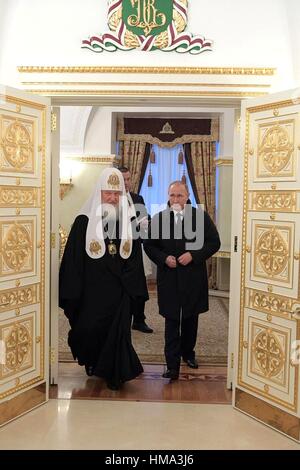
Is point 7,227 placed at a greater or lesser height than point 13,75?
lesser

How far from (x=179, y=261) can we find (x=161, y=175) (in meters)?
4.82

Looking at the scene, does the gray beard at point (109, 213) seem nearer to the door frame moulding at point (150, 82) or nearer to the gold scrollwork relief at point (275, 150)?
the door frame moulding at point (150, 82)

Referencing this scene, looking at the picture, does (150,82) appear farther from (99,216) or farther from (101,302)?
(101,302)

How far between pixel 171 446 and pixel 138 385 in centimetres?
108

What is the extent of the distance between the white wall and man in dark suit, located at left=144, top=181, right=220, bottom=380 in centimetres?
110

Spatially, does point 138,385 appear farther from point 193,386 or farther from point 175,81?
point 175,81

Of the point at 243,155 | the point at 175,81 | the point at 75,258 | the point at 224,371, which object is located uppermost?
the point at 175,81

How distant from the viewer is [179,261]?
13.0 feet

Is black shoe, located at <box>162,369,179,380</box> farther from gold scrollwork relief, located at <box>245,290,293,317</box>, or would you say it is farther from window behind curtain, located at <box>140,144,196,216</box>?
window behind curtain, located at <box>140,144,196,216</box>

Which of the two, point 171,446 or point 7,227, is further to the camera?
point 7,227

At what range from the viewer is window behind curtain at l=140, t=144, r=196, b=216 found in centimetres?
853

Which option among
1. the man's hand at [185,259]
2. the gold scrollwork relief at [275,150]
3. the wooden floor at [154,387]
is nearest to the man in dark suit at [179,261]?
the man's hand at [185,259]

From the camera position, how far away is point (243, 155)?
3.41 metres
